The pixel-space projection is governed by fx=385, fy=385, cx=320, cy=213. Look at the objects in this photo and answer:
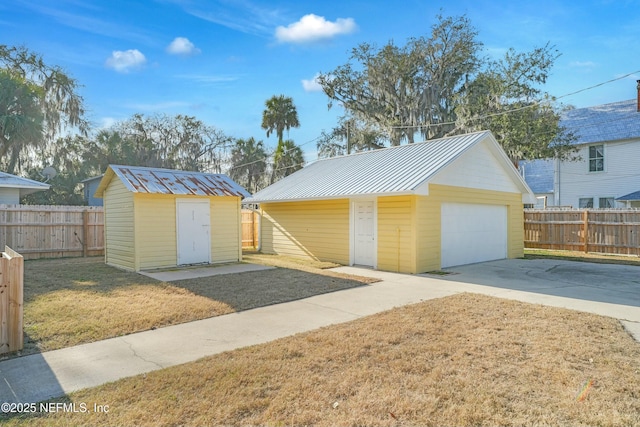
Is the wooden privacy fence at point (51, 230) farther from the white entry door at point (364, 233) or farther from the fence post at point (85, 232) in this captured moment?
the white entry door at point (364, 233)

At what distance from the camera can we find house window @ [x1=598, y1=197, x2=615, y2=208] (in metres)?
20.2

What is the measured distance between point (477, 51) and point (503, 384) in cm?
2515

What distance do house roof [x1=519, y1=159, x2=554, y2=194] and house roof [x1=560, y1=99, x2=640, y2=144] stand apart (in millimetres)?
3277

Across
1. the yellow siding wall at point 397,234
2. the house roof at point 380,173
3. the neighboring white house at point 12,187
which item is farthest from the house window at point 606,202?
the neighboring white house at point 12,187

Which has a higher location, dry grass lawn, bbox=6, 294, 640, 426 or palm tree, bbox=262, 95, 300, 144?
palm tree, bbox=262, 95, 300, 144

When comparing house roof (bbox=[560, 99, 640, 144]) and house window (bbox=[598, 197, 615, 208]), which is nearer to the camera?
house roof (bbox=[560, 99, 640, 144])

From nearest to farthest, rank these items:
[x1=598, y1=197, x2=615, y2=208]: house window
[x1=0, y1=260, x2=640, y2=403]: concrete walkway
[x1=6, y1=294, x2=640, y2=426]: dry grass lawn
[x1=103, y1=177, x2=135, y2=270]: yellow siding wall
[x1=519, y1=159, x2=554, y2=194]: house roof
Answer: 1. [x1=6, y1=294, x2=640, y2=426]: dry grass lawn
2. [x1=0, y1=260, x2=640, y2=403]: concrete walkway
3. [x1=103, y1=177, x2=135, y2=270]: yellow siding wall
4. [x1=598, y1=197, x2=615, y2=208]: house window
5. [x1=519, y1=159, x2=554, y2=194]: house roof

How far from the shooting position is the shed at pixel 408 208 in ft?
34.9

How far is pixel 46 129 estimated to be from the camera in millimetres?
24266

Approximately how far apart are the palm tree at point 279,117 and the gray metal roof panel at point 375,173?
13.2 metres

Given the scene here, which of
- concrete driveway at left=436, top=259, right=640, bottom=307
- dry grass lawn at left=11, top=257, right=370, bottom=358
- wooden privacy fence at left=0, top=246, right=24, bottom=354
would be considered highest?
wooden privacy fence at left=0, top=246, right=24, bottom=354

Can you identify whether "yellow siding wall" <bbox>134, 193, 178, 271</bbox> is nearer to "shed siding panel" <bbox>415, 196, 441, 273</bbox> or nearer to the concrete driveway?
"shed siding panel" <bbox>415, 196, 441, 273</bbox>

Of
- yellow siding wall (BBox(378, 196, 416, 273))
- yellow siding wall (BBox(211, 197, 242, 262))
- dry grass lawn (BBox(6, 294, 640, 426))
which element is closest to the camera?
dry grass lawn (BBox(6, 294, 640, 426))

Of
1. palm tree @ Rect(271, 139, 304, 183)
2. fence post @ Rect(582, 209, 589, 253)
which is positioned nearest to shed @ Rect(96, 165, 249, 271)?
fence post @ Rect(582, 209, 589, 253)
